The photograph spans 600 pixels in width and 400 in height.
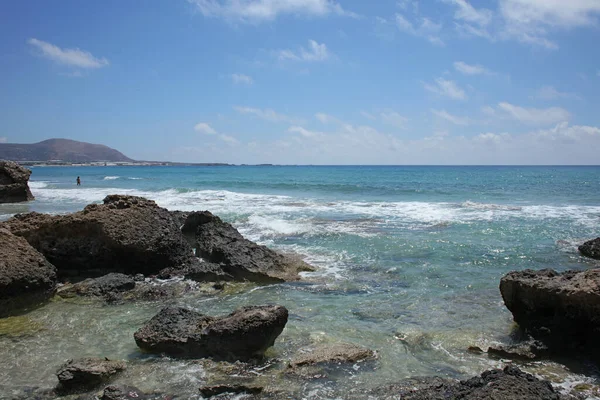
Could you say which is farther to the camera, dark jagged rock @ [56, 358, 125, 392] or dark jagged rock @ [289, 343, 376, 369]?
dark jagged rock @ [289, 343, 376, 369]

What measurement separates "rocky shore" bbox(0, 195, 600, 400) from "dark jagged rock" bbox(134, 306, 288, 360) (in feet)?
0.04

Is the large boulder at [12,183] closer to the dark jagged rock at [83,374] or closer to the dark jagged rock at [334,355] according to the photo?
the dark jagged rock at [83,374]

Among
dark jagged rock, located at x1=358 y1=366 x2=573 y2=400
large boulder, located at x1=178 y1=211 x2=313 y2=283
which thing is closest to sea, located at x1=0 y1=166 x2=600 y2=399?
large boulder, located at x1=178 y1=211 x2=313 y2=283

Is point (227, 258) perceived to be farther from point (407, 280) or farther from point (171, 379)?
point (171, 379)

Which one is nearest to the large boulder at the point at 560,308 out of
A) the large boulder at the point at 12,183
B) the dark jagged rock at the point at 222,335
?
the dark jagged rock at the point at 222,335

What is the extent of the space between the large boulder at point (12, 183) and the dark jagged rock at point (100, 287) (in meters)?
23.2

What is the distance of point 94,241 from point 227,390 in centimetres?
603

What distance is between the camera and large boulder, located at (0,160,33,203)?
27.5 metres

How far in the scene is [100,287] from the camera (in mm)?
8469

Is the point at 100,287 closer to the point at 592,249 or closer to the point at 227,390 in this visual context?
the point at 227,390

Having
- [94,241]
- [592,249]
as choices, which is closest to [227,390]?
[94,241]

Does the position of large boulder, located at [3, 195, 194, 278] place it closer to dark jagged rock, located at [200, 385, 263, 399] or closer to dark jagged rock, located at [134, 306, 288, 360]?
dark jagged rock, located at [134, 306, 288, 360]

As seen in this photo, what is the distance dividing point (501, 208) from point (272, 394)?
73.7ft

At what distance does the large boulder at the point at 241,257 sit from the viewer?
9.59 meters
